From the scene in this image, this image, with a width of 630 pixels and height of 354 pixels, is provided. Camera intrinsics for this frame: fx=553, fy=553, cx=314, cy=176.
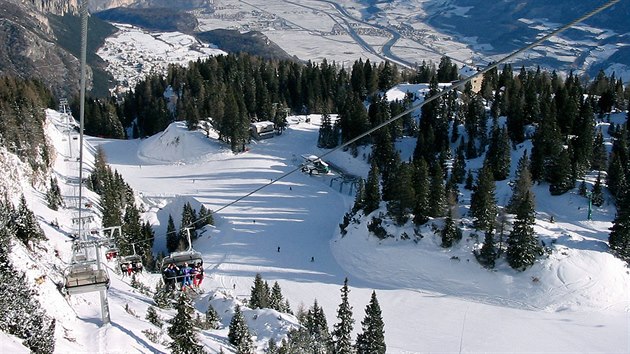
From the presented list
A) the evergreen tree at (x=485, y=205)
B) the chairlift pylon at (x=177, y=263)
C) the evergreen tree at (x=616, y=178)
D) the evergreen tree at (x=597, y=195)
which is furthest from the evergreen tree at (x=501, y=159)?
the chairlift pylon at (x=177, y=263)

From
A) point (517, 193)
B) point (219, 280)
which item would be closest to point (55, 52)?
point (219, 280)

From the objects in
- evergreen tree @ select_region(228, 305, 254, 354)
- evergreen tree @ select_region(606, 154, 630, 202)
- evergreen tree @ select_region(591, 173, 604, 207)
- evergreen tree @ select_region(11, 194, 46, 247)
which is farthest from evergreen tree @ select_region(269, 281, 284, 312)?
evergreen tree @ select_region(606, 154, 630, 202)

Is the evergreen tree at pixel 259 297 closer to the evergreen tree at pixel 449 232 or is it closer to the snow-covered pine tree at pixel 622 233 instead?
the evergreen tree at pixel 449 232

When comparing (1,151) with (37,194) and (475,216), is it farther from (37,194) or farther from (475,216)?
(475,216)

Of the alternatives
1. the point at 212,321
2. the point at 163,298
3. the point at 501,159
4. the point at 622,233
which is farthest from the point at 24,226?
the point at 501,159

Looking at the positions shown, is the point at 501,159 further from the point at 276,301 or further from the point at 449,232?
the point at 276,301

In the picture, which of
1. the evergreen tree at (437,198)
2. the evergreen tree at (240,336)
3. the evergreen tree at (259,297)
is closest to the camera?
the evergreen tree at (240,336)
